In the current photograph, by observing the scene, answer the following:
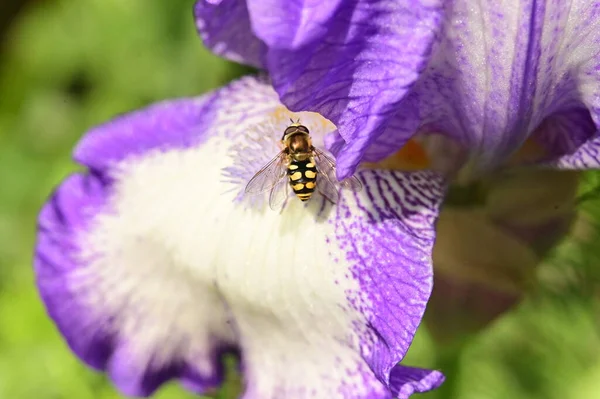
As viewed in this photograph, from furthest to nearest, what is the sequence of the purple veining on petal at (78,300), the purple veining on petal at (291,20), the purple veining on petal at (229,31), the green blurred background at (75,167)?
the green blurred background at (75,167) < the purple veining on petal at (78,300) < the purple veining on petal at (229,31) < the purple veining on petal at (291,20)

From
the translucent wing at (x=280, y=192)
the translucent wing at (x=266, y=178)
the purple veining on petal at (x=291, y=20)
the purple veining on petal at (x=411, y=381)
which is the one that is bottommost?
the purple veining on petal at (x=411, y=381)

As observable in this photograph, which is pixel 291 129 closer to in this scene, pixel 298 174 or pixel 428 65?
pixel 298 174

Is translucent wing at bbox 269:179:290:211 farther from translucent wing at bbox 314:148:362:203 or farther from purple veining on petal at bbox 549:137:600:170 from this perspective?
purple veining on petal at bbox 549:137:600:170

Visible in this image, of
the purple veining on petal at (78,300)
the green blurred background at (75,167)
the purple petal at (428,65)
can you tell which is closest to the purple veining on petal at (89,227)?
the purple veining on petal at (78,300)

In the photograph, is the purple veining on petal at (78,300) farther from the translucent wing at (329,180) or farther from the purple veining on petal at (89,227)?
the translucent wing at (329,180)

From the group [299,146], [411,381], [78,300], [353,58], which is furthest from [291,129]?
[78,300]

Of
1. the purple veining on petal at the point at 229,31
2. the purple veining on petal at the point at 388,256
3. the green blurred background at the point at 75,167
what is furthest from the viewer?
the green blurred background at the point at 75,167

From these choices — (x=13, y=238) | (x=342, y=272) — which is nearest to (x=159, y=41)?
(x=13, y=238)
